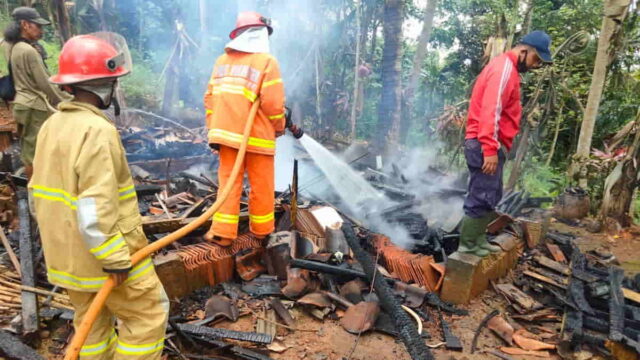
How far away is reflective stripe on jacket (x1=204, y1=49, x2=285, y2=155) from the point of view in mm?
3729

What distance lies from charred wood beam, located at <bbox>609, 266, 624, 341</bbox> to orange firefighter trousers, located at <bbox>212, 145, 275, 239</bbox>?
10.7ft

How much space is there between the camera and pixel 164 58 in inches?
646

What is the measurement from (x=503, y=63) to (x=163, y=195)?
454cm

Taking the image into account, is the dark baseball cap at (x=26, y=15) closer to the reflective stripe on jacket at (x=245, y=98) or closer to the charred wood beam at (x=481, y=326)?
the reflective stripe on jacket at (x=245, y=98)

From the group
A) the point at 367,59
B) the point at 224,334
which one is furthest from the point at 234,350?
the point at 367,59

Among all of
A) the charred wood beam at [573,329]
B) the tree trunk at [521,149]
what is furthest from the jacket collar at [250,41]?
the tree trunk at [521,149]

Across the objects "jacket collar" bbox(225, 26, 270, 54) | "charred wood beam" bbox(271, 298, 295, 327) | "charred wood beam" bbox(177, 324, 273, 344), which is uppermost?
"jacket collar" bbox(225, 26, 270, 54)

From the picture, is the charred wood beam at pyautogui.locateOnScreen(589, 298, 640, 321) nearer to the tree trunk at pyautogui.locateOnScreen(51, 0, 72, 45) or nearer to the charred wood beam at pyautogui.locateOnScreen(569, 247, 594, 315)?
the charred wood beam at pyautogui.locateOnScreen(569, 247, 594, 315)

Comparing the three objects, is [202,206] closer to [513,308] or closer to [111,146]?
[111,146]

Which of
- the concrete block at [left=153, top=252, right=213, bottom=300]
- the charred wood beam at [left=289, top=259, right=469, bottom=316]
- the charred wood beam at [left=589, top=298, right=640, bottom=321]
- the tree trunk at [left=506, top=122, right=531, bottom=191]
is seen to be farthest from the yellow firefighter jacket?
the tree trunk at [left=506, top=122, right=531, bottom=191]

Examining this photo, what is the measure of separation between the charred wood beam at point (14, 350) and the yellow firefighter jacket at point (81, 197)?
2.70ft

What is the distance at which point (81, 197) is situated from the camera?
6.15ft

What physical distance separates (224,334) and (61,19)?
920 centimetres

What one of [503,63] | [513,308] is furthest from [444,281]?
[503,63]
